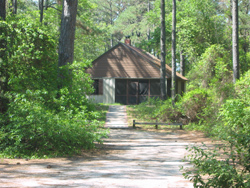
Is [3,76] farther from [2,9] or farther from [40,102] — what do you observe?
[2,9]

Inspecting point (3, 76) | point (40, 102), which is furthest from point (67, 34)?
point (40, 102)

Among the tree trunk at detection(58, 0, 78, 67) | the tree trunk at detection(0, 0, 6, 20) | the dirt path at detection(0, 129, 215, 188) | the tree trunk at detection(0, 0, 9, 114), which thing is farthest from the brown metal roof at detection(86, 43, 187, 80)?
the tree trunk at detection(0, 0, 9, 114)

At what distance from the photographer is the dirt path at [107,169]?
230 inches

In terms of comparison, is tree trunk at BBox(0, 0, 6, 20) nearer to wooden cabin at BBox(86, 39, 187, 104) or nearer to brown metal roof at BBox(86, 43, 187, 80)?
brown metal roof at BBox(86, 43, 187, 80)

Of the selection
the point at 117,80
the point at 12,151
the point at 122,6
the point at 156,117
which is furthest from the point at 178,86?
the point at 122,6

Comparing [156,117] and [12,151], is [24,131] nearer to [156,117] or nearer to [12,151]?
[12,151]

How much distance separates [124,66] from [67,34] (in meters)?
18.6

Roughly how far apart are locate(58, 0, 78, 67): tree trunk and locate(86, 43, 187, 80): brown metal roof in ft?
59.5

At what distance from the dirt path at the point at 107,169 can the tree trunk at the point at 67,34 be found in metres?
3.67

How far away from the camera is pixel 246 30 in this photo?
3181 cm

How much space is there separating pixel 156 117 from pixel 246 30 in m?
18.2

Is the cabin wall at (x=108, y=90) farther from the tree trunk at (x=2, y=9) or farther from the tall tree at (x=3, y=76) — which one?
the tall tree at (x=3, y=76)

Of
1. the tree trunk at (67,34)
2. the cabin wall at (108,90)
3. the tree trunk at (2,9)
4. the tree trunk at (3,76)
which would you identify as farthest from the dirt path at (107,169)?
the cabin wall at (108,90)

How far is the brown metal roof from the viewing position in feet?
97.3
